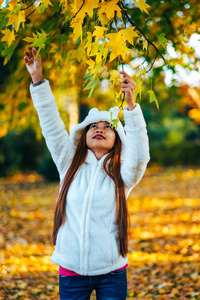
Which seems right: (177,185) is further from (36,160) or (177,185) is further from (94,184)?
(94,184)

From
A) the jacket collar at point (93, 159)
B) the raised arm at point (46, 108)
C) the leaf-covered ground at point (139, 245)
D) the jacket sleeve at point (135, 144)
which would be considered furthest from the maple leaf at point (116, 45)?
the leaf-covered ground at point (139, 245)

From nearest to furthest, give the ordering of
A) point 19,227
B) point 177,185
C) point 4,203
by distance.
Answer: point 19,227, point 4,203, point 177,185

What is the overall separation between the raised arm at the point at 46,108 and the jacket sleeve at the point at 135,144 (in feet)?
1.32

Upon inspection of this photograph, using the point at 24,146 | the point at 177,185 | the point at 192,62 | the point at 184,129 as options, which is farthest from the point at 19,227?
the point at 184,129

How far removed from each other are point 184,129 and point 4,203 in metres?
14.3

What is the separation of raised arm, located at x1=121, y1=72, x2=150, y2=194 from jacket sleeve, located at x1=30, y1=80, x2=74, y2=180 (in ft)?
1.28

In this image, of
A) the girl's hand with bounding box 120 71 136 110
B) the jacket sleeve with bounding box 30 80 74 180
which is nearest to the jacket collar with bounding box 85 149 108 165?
the jacket sleeve with bounding box 30 80 74 180

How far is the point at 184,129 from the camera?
20234mm

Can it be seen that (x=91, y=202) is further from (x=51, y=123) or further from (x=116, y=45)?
(x=116, y=45)

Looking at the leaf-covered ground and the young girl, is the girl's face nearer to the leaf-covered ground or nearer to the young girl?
the young girl

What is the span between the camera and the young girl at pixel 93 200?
1815 millimetres

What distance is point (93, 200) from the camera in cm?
188

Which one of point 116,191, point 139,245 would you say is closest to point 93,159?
point 116,191

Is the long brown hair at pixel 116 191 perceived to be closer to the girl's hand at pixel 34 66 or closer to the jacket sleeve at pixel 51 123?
the jacket sleeve at pixel 51 123
